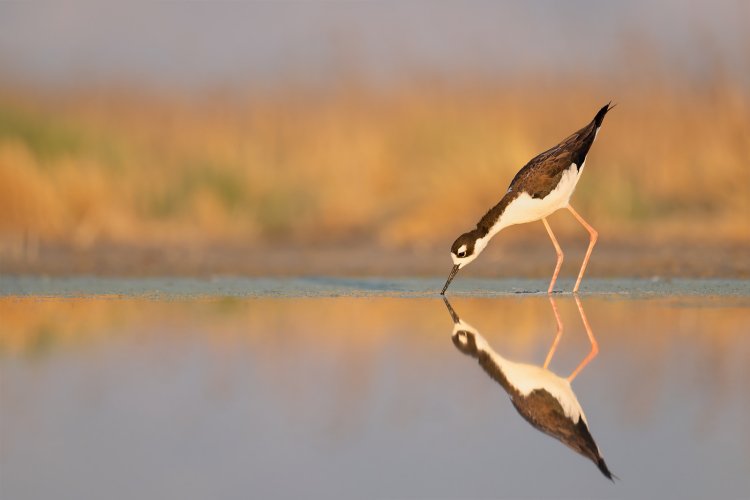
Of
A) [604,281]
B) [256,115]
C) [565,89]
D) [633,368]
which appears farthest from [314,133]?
[633,368]

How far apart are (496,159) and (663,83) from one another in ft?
9.08

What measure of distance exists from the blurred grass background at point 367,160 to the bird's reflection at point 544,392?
5.43 meters

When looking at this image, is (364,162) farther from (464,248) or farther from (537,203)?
(464,248)

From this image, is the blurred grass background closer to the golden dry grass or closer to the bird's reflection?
the golden dry grass

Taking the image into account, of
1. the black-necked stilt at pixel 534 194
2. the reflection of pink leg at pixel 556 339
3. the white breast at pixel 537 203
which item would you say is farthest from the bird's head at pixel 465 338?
the white breast at pixel 537 203

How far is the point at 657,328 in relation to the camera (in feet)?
20.2

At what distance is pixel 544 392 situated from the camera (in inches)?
181

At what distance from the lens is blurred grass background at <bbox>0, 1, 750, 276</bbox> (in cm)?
1155

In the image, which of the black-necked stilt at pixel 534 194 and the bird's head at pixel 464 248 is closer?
the bird's head at pixel 464 248

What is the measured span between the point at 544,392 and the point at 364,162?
336 inches

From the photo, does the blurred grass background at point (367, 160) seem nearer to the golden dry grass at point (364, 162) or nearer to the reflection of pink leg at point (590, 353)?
the golden dry grass at point (364, 162)

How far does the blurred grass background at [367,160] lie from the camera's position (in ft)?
37.9

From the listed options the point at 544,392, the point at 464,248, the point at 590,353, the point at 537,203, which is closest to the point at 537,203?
the point at 537,203

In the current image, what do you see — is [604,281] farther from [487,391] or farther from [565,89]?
[565,89]
